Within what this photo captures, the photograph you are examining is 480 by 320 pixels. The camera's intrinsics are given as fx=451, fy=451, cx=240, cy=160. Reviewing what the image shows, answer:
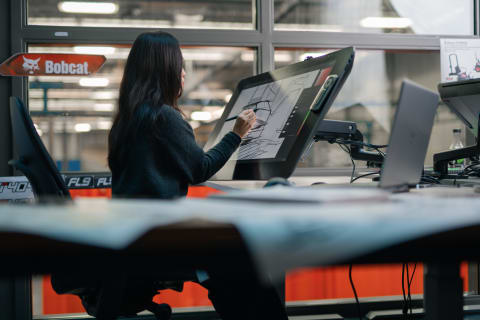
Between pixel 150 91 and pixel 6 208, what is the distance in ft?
3.32

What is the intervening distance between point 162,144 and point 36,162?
38cm

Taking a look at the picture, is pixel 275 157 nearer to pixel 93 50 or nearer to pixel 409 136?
pixel 409 136

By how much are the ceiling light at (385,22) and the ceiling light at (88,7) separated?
150 cm

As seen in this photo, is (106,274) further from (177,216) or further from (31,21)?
(31,21)

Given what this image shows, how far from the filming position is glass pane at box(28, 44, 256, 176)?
2.49 metres

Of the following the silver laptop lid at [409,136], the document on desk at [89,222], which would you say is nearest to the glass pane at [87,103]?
the silver laptop lid at [409,136]

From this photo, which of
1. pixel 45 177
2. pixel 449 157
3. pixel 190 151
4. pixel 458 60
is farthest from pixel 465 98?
pixel 458 60

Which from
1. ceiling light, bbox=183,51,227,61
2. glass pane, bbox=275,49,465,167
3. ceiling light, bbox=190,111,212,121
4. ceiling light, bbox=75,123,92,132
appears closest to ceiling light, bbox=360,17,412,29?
glass pane, bbox=275,49,465,167

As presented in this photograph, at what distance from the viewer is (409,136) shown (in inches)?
33.0

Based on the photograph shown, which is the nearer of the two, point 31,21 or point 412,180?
point 412,180

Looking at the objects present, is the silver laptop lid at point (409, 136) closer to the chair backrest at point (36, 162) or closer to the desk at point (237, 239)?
the desk at point (237, 239)

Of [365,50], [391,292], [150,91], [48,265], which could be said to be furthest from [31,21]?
[391,292]

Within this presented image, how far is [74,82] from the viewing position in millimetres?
2521

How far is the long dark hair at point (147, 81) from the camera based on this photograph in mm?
1434
